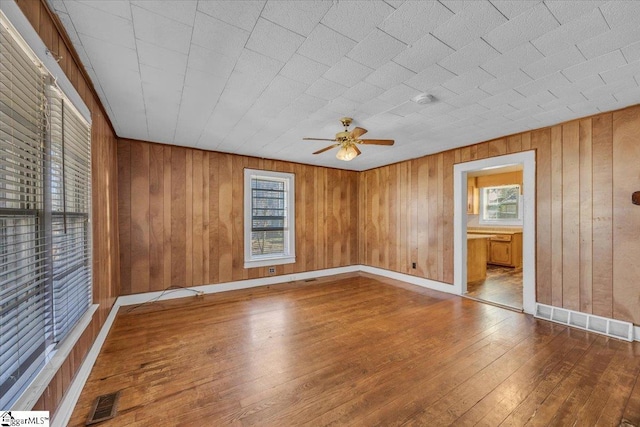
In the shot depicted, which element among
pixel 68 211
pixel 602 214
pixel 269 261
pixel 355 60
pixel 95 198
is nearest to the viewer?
pixel 68 211

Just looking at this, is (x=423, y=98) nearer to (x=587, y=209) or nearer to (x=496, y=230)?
(x=587, y=209)

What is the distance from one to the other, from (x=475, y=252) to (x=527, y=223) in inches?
71.4

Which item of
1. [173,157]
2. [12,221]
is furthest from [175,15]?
[173,157]

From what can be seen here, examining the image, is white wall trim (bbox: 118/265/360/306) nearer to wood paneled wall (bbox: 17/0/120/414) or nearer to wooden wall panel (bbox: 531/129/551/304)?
wood paneled wall (bbox: 17/0/120/414)

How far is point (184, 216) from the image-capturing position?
4371mm

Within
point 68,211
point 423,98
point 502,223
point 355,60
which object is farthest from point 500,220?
point 68,211

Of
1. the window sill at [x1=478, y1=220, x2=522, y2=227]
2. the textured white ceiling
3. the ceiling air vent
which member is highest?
the textured white ceiling

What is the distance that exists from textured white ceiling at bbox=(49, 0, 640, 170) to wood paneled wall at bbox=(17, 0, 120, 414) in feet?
0.36

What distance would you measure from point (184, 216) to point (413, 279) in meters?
4.29

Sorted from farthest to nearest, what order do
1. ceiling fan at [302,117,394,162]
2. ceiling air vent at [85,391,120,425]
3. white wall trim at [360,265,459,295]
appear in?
white wall trim at [360,265,459,295], ceiling fan at [302,117,394,162], ceiling air vent at [85,391,120,425]

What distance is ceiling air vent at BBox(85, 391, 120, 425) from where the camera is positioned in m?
1.70

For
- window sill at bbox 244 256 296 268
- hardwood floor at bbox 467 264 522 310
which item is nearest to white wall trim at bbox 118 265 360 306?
window sill at bbox 244 256 296 268

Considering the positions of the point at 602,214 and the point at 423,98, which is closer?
the point at 423,98

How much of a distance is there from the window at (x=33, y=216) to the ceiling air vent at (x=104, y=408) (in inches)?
22.9
